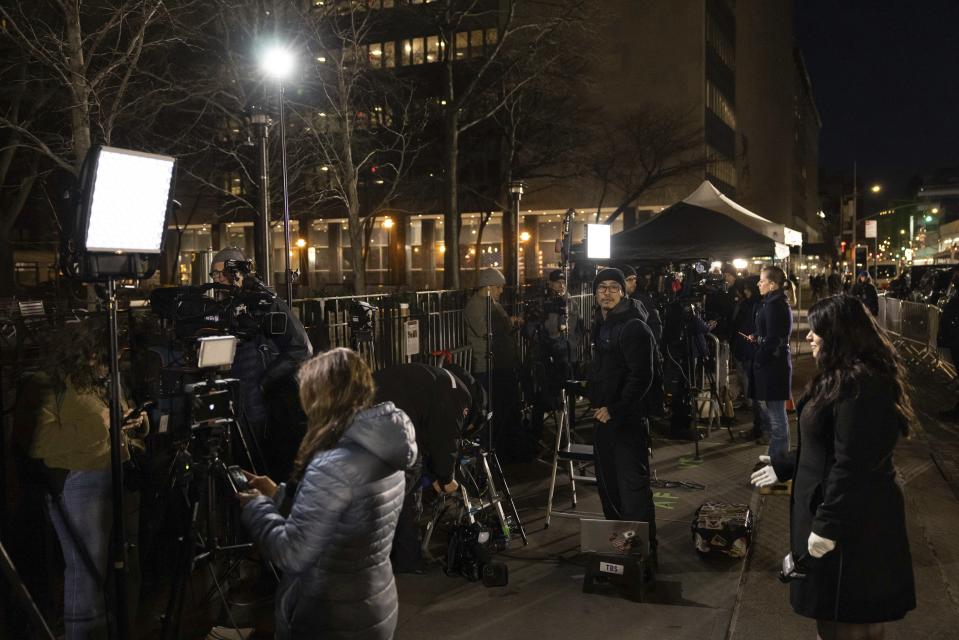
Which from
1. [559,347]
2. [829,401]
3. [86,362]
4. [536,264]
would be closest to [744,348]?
Result: [559,347]

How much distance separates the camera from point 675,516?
667cm

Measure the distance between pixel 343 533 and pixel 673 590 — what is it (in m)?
3.25

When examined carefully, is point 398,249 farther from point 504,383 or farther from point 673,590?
point 673,590

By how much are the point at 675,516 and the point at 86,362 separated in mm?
4827

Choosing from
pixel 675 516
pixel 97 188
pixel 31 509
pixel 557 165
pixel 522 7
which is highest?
pixel 522 7

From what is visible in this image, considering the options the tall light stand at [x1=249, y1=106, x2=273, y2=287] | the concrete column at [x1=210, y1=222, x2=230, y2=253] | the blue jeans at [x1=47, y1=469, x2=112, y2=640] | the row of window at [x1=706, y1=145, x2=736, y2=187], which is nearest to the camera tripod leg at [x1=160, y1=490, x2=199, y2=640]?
the blue jeans at [x1=47, y1=469, x2=112, y2=640]

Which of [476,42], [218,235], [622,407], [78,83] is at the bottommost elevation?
[622,407]

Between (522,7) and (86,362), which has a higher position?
(522,7)

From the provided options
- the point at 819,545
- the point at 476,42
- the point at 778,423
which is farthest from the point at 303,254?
the point at 819,545

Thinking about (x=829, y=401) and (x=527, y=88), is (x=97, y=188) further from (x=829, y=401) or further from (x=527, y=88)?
(x=527, y=88)

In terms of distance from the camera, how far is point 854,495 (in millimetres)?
2969

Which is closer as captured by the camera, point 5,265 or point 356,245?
point 356,245

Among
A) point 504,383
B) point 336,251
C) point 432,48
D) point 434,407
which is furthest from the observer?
point 336,251

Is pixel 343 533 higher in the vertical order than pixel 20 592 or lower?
higher
